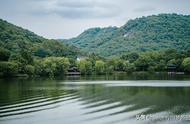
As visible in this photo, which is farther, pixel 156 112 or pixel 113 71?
pixel 113 71

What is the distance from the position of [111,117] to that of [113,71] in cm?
9796

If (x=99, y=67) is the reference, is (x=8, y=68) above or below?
above

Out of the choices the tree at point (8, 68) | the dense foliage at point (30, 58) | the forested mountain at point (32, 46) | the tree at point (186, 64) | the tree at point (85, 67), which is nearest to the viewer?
the tree at point (8, 68)

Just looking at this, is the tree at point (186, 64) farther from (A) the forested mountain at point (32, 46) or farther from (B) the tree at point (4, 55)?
(B) the tree at point (4, 55)

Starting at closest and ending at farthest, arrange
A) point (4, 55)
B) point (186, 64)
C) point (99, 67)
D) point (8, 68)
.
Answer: point (8, 68)
point (4, 55)
point (186, 64)
point (99, 67)

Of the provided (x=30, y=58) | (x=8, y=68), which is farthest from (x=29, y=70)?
(x=8, y=68)

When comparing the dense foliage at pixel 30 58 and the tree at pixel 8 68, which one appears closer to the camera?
the tree at pixel 8 68

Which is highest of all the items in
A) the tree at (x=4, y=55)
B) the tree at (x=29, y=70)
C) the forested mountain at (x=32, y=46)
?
the forested mountain at (x=32, y=46)

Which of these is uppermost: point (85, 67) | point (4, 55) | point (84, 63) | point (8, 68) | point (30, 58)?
point (4, 55)

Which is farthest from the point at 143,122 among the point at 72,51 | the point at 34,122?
the point at 72,51

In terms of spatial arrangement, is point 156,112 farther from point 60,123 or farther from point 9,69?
point 9,69

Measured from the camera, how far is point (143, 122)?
2288 centimetres

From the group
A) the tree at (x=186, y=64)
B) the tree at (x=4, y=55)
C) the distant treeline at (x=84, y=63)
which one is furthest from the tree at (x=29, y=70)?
the tree at (x=186, y=64)

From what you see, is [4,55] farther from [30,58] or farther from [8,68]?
[8,68]
